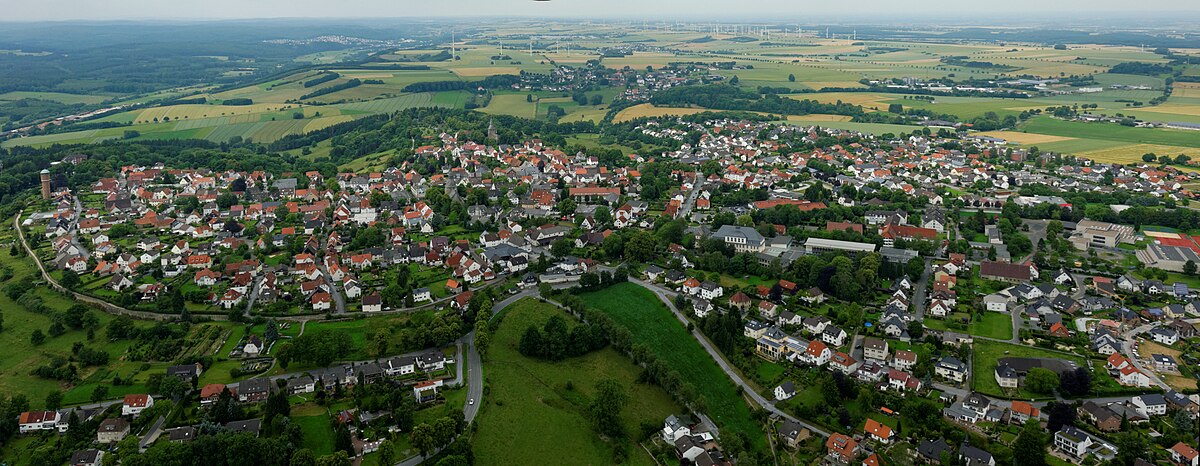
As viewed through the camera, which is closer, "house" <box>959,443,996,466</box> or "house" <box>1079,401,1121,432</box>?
"house" <box>959,443,996,466</box>

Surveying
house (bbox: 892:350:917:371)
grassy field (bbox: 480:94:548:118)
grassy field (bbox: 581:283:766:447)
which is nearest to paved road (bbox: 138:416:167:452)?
grassy field (bbox: 581:283:766:447)

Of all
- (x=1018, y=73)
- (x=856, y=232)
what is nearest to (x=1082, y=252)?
(x=856, y=232)

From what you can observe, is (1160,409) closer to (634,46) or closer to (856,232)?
(856,232)

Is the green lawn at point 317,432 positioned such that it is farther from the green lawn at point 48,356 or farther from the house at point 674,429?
the house at point 674,429

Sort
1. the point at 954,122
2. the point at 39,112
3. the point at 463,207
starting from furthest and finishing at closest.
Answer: the point at 39,112 → the point at 954,122 → the point at 463,207

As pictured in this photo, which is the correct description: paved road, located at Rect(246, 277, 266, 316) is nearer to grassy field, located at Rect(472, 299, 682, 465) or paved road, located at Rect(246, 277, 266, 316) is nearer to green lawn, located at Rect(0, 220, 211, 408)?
green lawn, located at Rect(0, 220, 211, 408)
